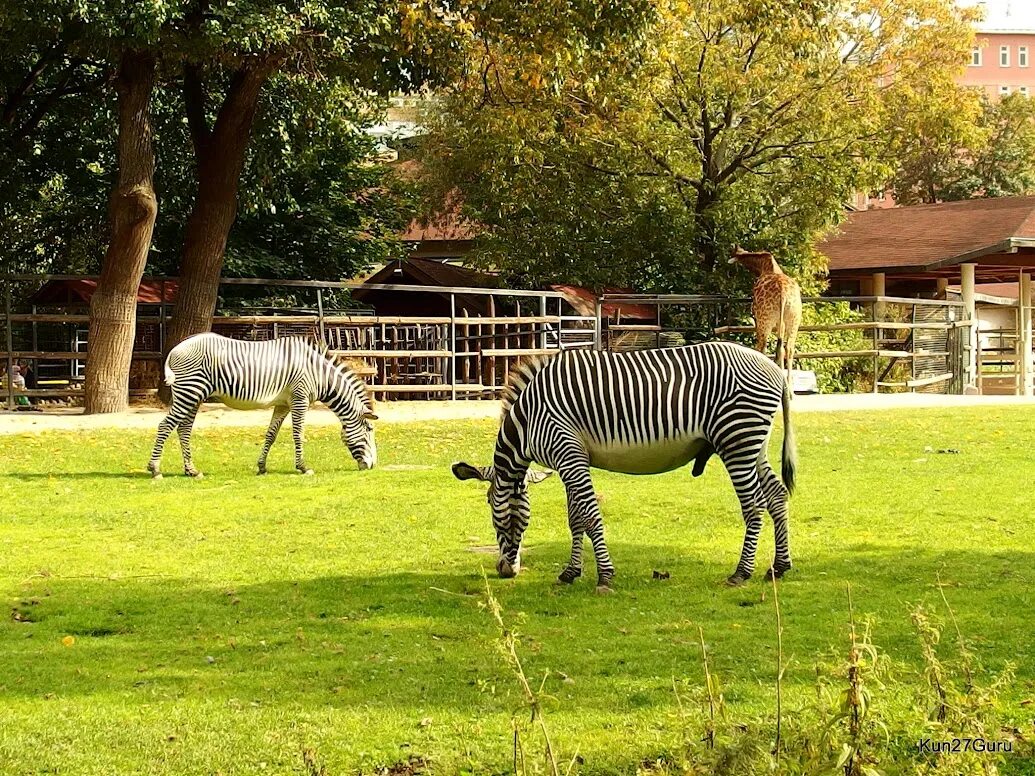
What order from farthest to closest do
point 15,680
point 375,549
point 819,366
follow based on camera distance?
point 819,366, point 375,549, point 15,680

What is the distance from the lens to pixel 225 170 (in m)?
24.7

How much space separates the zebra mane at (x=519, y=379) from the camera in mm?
9094

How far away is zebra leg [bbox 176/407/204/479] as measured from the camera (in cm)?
1466

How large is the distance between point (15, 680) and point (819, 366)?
84.5 ft

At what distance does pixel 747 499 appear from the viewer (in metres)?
8.57

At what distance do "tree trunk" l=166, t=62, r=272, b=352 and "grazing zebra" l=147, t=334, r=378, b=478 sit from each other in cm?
956

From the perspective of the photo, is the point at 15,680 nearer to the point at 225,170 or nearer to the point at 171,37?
the point at 171,37

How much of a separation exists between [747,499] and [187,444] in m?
8.25

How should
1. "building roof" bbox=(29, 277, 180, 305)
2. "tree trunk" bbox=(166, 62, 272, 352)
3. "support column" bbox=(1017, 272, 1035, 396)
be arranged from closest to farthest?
"tree trunk" bbox=(166, 62, 272, 352) < "building roof" bbox=(29, 277, 180, 305) < "support column" bbox=(1017, 272, 1035, 396)

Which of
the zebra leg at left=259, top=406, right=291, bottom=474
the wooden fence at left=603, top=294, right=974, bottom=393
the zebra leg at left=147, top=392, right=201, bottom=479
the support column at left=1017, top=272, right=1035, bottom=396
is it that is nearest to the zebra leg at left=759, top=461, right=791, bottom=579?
the zebra leg at left=259, top=406, right=291, bottom=474

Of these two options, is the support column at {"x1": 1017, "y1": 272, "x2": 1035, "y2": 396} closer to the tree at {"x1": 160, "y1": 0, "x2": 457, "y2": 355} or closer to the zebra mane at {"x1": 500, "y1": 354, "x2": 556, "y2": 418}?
the tree at {"x1": 160, "y1": 0, "x2": 457, "y2": 355}

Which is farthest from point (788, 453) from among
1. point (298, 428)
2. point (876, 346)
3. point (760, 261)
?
point (876, 346)

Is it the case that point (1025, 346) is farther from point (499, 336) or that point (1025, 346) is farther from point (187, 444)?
point (187, 444)

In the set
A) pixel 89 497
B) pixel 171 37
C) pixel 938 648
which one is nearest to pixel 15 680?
pixel 938 648
